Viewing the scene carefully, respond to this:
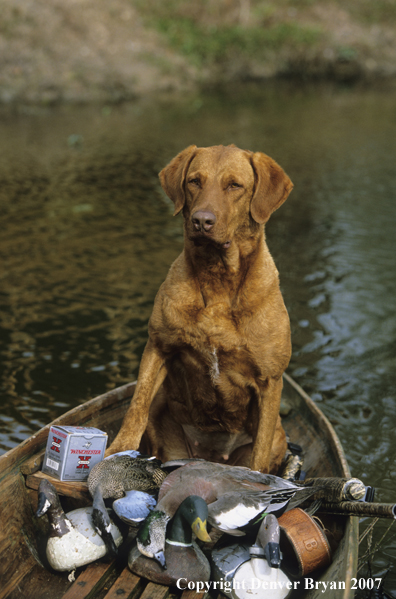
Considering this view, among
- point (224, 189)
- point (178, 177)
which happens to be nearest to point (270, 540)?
point (224, 189)

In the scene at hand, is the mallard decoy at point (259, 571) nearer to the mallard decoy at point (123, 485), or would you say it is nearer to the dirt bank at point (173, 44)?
the mallard decoy at point (123, 485)

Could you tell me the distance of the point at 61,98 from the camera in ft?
93.2

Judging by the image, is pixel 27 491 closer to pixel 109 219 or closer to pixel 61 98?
pixel 109 219

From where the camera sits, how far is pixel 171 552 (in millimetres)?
3348

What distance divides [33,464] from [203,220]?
6.14 ft

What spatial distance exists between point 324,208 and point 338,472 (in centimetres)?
1128

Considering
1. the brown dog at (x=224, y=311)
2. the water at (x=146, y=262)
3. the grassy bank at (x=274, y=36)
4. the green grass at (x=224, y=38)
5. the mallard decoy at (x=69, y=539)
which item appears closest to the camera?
the mallard decoy at (x=69, y=539)

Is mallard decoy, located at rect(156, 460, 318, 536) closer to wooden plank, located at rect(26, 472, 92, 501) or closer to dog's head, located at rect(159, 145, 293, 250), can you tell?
wooden plank, located at rect(26, 472, 92, 501)

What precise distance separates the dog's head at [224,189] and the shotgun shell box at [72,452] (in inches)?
55.7

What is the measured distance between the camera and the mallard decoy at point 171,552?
3293 millimetres

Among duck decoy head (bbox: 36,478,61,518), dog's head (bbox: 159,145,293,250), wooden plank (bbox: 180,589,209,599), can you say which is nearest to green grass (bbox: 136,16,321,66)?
dog's head (bbox: 159,145,293,250)

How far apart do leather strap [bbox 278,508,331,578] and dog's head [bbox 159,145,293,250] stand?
1.69 metres

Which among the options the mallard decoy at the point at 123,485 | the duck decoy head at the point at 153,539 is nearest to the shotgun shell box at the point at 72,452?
the mallard decoy at the point at 123,485

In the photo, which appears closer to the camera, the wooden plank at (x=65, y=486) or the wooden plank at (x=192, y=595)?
the wooden plank at (x=192, y=595)
